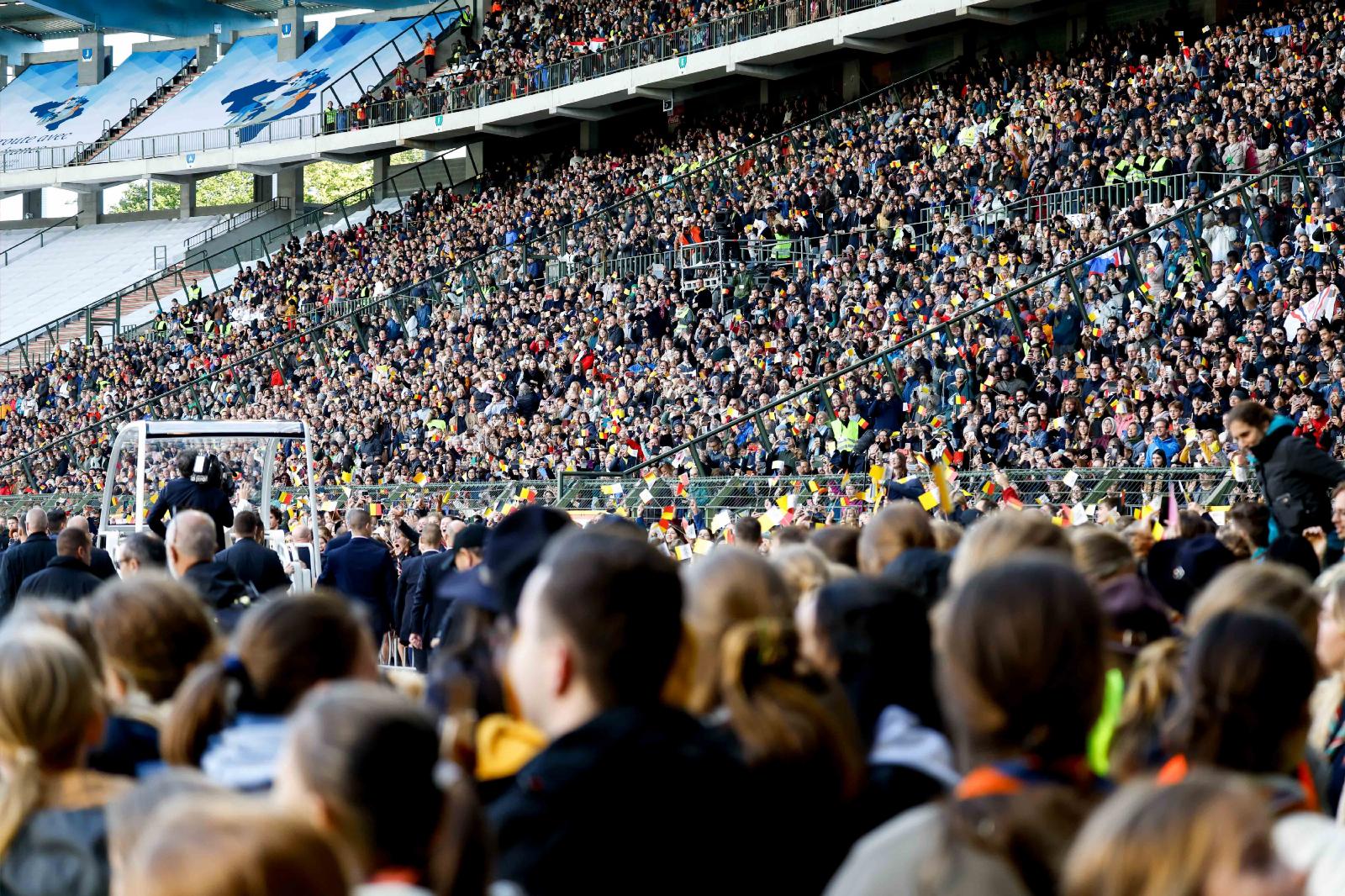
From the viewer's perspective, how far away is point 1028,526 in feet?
14.3

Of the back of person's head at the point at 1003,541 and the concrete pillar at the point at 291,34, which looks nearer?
the back of person's head at the point at 1003,541

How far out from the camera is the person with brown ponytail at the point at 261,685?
3.38m

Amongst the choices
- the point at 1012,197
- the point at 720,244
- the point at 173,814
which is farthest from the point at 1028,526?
the point at 720,244

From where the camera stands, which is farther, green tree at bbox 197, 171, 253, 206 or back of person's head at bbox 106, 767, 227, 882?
green tree at bbox 197, 171, 253, 206

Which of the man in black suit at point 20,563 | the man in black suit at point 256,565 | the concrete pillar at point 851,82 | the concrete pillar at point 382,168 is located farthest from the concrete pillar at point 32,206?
the man in black suit at point 256,565

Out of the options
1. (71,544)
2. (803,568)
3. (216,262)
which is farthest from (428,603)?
(216,262)

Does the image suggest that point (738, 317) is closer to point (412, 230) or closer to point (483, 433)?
point (483, 433)

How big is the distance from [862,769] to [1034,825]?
2.01 ft

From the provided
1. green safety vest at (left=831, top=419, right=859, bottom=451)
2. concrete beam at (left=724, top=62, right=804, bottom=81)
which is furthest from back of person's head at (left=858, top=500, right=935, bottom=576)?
concrete beam at (left=724, top=62, right=804, bottom=81)

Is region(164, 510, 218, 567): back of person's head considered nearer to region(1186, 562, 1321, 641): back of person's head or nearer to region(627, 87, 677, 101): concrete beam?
region(1186, 562, 1321, 641): back of person's head

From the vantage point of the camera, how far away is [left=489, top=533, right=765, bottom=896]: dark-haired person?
275cm

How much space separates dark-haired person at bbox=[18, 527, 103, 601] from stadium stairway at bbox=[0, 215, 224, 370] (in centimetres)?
3592

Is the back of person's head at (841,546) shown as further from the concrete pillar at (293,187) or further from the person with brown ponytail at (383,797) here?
the concrete pillar at (293,187)

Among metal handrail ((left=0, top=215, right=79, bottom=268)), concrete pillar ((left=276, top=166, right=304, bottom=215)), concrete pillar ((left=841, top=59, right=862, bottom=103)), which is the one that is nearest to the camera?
concrete pillar ((left=841, top=59, right=862, bottom=103))
